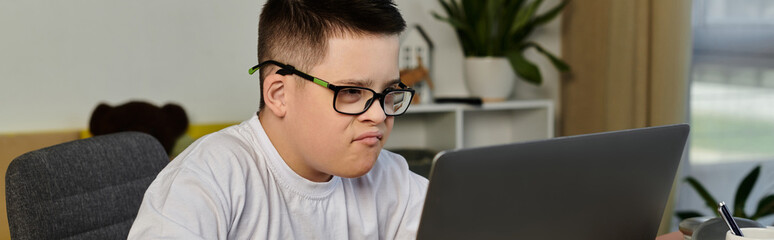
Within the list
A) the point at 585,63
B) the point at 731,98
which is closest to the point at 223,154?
the point at 731,98

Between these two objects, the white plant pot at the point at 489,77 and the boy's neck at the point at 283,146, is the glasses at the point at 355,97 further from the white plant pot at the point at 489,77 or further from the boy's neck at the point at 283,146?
the white plant pot at the point at 489,77

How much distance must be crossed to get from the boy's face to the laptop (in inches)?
9.4

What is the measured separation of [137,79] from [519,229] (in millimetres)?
2095

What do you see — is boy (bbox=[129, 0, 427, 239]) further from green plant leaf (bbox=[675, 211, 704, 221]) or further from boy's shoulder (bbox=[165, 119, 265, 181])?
green plant leaf (bbox=[675, 211, 704, 221])

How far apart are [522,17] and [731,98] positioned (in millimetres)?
802

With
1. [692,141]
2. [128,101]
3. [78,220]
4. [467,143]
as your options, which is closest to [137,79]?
[128,101]

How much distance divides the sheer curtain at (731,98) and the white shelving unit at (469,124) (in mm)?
587

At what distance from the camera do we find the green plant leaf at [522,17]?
2.89m

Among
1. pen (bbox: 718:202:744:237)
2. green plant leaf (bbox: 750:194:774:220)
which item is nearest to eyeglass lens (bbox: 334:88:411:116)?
pen (bbox: 718:202:744:237)

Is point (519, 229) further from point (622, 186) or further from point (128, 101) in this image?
point (128, 101)

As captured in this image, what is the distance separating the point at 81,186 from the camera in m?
1.12

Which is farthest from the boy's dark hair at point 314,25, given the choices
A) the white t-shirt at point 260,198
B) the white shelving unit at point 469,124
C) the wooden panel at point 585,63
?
the wooden panel at point 585,63

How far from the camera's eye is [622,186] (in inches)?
A: 34.5

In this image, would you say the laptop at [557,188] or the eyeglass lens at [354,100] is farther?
the eyeglass lens at [354,100]
